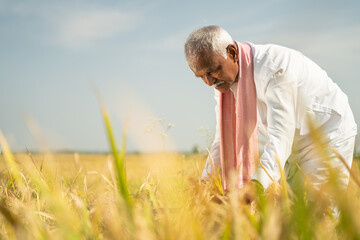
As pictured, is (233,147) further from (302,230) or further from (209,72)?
(302,230)

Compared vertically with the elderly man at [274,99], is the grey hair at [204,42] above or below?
above

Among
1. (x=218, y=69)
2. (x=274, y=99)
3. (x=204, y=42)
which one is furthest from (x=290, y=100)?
(x=204, y=42)

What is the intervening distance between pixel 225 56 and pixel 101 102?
1945mm

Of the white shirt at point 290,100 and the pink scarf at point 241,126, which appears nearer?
the white shirt at point 290,100

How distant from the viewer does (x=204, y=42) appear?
2.37 m

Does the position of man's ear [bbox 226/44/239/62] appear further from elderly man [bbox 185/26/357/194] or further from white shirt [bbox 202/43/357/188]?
white shirt [bbox 202/43/357/188]

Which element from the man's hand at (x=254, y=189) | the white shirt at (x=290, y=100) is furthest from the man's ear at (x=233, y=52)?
the man's hand at (x=254, y=189)

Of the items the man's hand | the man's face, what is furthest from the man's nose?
the man's hand

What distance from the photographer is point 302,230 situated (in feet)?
2.38

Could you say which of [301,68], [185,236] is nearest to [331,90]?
[301,68]

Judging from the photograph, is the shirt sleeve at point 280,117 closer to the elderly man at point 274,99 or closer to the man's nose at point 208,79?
the elderly man at point 274,99

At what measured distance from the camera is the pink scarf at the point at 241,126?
268cm

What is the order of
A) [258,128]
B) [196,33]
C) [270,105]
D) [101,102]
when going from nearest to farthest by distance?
[101,102]
[270,105]
[196,33]
[258,128]

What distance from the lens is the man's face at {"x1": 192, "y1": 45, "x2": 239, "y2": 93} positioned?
2388mm
